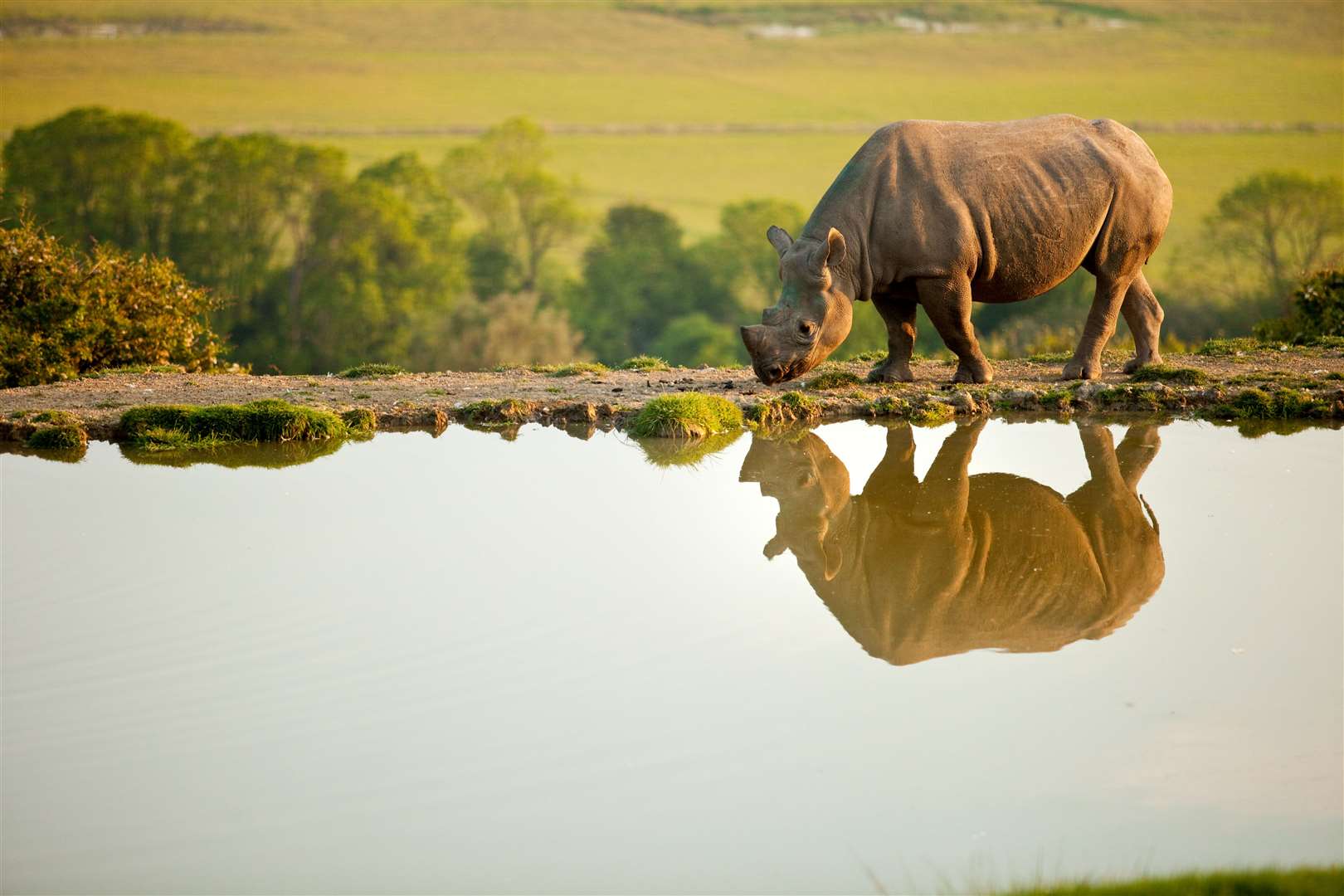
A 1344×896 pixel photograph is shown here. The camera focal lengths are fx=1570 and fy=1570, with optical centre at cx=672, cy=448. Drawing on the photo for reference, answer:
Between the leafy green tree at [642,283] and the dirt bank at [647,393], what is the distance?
43.5 meters

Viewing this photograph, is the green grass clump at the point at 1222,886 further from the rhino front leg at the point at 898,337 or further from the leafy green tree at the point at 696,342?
the leafy green tree at the point at 696,342

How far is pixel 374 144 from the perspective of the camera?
211 feet

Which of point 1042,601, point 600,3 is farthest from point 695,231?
point 1042,601

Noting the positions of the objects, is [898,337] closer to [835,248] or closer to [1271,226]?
[835,248]

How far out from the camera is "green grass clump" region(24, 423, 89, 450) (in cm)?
1178

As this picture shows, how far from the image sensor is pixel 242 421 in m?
12.2

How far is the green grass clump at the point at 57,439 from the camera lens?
11.8m

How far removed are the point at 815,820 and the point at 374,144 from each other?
61.8 meters

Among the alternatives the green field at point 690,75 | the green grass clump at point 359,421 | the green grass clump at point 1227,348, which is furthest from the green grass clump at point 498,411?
the green field at point 690,75

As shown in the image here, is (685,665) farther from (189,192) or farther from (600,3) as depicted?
(600,3)

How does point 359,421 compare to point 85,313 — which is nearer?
point 359,421

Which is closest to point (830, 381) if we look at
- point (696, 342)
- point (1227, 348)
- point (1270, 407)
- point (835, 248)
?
point (835, 248)

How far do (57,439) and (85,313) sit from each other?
4356 mm

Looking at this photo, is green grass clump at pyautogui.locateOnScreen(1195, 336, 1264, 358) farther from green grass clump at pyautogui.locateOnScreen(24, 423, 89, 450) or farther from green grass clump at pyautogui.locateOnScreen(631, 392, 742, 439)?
green grass clump at pyautogui.locateOnScreen(24, 423, 89, 450)
